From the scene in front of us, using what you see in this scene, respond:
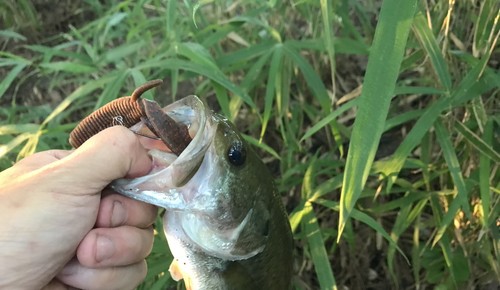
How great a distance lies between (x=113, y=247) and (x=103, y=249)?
3cm

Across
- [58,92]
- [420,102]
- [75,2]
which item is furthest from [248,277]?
[75,2]

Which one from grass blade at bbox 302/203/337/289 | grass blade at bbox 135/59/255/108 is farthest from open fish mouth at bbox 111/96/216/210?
grass blade at bbox 302/203/337/289

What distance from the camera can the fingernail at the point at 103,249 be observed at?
39.4 inches

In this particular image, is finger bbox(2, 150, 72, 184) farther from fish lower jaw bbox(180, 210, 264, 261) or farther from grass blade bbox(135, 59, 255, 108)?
grass blade bbox(135, 59, 255, 108)

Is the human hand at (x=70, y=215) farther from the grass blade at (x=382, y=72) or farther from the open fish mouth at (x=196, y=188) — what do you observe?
the grass blade at (x=382, y=72)

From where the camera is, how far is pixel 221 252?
1033 mm

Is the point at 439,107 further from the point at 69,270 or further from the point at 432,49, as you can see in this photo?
the point at 69,270

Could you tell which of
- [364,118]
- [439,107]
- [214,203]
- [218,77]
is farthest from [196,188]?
[439,107]

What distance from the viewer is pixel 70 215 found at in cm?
94

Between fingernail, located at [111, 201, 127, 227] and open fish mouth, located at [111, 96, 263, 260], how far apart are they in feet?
0.46

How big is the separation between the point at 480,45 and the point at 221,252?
4.63 ft

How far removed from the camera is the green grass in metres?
1.35

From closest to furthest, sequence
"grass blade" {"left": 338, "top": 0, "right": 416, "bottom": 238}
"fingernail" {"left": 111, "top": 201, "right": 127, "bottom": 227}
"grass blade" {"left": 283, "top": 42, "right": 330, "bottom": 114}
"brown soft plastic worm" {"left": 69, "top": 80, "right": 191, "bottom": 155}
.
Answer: "grass blade" {"left": 338, "top": 0, "right": 416, "bottom": 238} → "brown soft plastic worm" {"left": 69, "top": 80, "right": 191, "bottom": 155} → "fingernail" {"left": 111, "top": 201, "right": 127, "bottom": 227} → "grass blade" {"left": 283, "top": 42, "right": 330, "bottom": 114}

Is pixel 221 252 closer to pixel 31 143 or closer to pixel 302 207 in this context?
pixel 302 207
